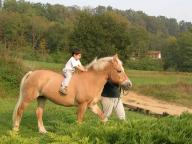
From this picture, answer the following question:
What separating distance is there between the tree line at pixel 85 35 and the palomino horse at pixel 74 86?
41.1ft

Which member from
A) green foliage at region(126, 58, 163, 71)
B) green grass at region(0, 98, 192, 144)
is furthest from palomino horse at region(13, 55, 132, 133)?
green foliage at region(126, 58, 163, 71)

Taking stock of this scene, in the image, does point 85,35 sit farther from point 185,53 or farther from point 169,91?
point 185,53

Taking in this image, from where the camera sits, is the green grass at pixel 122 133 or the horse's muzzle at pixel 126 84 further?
Result: the horse's muzzle at pixel 126 84

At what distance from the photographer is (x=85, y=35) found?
49562 mm

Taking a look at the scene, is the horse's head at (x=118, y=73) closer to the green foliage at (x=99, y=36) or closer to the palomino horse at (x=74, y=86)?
the palomino horse at (x=74, y=86)

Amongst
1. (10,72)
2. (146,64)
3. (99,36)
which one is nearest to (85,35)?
(99,36)

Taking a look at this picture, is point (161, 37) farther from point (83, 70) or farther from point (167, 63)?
point (83, 70)

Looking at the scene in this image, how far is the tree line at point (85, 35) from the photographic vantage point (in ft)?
162

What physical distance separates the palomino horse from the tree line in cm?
1253

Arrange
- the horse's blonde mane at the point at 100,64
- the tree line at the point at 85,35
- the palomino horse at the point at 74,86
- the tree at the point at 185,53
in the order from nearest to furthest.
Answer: the palomino horse at the point at 74,86, the horse's blonde mane at the point at 100,64, the tree line at the point at 85,35, the tree at the point at 185,53

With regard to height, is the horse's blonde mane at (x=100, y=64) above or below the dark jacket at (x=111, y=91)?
above

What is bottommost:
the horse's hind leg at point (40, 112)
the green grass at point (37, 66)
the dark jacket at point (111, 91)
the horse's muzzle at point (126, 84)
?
the green grass at point (37, 66)

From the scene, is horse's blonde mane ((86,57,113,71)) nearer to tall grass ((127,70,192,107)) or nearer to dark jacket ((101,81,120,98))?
dark jacket ((101,81,120,98))

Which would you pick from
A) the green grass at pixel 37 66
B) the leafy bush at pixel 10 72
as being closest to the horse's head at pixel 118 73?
the leafy bush at pixel 10 72
